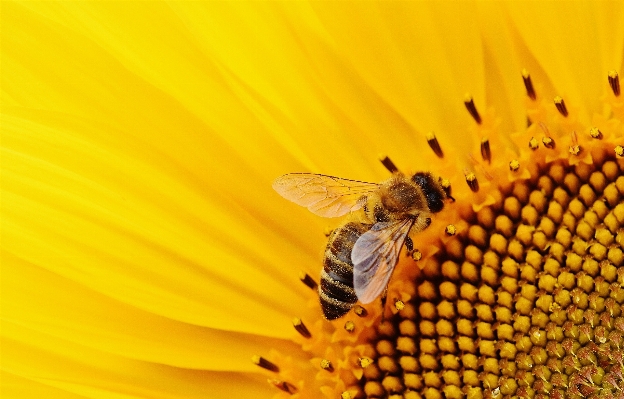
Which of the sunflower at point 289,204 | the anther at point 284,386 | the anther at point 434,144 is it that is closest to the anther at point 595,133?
the sunflower at point 289,204

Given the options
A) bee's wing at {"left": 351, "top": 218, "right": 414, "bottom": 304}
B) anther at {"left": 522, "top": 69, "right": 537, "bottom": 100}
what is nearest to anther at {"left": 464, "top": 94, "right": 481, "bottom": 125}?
anther at {"left": 522, "top": 69, "right": 537, "bottom": 100}

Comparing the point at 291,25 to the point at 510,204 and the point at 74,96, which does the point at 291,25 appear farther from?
the point at 510,204

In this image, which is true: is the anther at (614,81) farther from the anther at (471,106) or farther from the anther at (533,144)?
the anther at (471,106)

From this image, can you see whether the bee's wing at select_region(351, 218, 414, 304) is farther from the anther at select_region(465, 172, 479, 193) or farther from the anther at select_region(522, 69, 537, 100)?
the anther at select_region(522, 69, 537, 100)

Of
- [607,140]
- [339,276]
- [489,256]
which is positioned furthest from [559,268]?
[339,276]

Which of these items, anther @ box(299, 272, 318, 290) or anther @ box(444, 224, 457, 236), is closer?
anther @ box(444, 224, 457, 236)

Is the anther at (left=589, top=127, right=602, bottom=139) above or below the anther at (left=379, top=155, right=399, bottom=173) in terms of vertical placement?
below

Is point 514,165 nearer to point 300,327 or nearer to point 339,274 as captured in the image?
point 339,274
